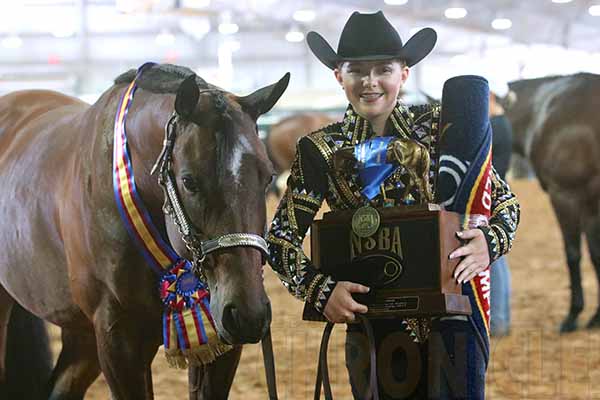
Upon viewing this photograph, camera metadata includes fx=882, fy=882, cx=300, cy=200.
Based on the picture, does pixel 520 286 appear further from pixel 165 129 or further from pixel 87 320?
pixel 165 129

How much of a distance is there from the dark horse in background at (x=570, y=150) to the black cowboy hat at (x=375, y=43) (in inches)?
142

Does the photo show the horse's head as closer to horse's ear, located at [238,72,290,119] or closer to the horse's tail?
horse's ear, located at [238,72,290,119]

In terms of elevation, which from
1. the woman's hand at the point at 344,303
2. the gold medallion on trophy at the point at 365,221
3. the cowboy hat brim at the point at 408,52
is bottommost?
the woman's hand at the point at 344,303

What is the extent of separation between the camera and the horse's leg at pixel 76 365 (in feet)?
10.2

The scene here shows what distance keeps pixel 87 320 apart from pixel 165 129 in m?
0.81

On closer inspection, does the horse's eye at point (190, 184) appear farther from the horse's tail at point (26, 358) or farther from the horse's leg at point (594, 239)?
the horse's leg at point (594, 239)

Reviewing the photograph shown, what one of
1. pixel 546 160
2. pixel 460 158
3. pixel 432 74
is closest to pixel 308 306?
pixel 460 158

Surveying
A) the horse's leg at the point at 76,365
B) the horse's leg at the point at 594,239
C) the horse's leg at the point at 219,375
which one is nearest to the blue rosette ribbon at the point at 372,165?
the horse's leg at the point at 219,375

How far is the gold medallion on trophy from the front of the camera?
184 centimetres

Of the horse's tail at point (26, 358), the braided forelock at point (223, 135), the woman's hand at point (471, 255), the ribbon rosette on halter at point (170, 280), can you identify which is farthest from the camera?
the horse's tail at point (26, 358)

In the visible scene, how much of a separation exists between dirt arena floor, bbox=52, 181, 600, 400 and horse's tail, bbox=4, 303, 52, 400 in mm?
541

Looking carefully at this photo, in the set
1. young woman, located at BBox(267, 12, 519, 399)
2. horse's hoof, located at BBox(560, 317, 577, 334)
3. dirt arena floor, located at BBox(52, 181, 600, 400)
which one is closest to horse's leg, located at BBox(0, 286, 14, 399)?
dirt arena floor, located at BBox(52, 181, 600, 400)

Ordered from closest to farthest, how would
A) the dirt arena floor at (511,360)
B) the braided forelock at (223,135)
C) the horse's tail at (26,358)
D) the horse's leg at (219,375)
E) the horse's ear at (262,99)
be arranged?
1. the braided forelock at (223,135)
2. the horse's ear at (262,99)
3. the horse's leg at (219,375)
4. the horse's tail at (26,358)
5. the dirt arena floor at (511,360)

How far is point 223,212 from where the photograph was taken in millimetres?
1912
